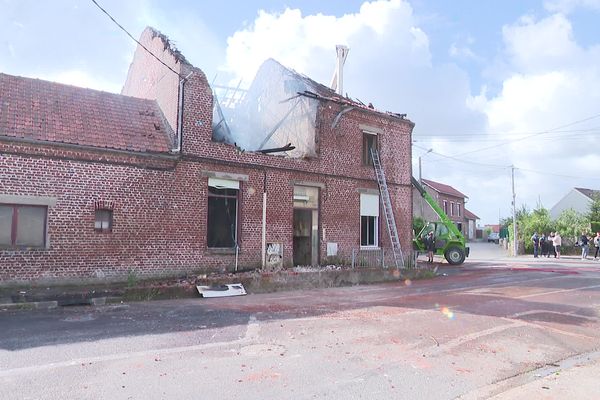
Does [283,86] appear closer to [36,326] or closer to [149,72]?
[149,72]

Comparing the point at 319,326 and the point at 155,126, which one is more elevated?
the point at 155,126

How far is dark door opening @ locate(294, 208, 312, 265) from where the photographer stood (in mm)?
17547

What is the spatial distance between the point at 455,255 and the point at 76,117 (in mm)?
18875

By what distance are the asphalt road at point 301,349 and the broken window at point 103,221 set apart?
115 inches

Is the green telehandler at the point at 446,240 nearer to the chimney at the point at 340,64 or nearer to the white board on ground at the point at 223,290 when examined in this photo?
the chimney at the point at 340,64

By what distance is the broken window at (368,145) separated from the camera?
19.4 meters

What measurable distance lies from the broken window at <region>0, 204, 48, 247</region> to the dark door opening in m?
8.46

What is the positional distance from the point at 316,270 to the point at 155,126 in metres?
6.98

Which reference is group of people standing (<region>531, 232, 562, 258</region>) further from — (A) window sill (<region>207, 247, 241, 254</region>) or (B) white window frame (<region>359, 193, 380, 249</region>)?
(A) window sill (<region>207, 247, 241, 254</region>)

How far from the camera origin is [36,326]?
27.3ft

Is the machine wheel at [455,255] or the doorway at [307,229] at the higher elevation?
the doorway at [307,229]

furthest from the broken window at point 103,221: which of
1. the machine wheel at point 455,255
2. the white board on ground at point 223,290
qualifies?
→ the machine wheel at point 455,255

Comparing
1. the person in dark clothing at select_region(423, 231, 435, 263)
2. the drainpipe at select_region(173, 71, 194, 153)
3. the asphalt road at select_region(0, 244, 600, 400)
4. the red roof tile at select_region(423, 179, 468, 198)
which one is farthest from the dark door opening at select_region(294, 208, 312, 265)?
the red roof tile at select_region(423, 179, 468, 198)

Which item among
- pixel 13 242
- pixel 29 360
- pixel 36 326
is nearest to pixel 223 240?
pixel 13 242
